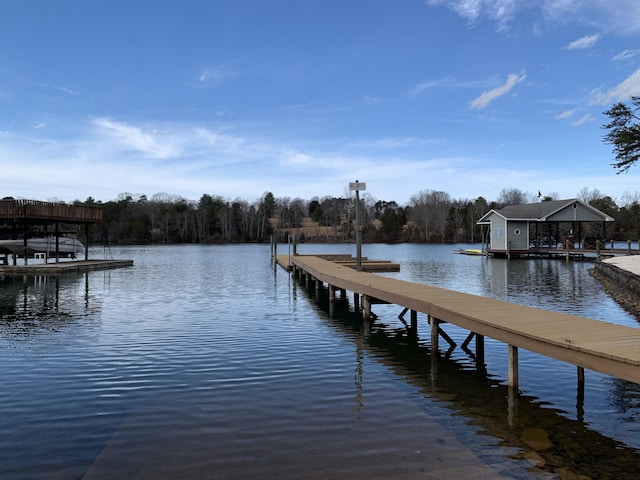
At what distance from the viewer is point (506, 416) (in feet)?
20.3

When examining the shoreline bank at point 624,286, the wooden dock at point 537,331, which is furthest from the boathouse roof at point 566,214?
the wooden dock at point 537,331

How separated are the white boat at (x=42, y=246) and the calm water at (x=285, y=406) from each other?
24.4m

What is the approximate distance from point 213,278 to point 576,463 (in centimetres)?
2201

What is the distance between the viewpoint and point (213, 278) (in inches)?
1000

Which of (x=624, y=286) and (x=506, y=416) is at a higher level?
(x=624, y=286)

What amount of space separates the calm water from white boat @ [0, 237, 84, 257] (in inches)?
960

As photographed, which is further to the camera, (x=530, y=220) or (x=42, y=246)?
(x=530, y=220)

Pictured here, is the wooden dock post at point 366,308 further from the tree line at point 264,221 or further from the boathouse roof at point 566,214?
the tree line at point 264,221

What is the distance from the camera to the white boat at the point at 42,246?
33656 millimetres

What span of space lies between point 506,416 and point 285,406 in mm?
2726

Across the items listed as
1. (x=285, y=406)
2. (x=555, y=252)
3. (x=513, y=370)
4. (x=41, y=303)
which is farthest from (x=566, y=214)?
(x=285, y=406)

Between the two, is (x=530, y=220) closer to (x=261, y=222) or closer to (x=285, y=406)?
(x=285, y=406)

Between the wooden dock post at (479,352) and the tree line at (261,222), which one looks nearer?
the wooden dock post at (479,352)

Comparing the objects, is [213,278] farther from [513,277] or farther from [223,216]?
[223,216]
